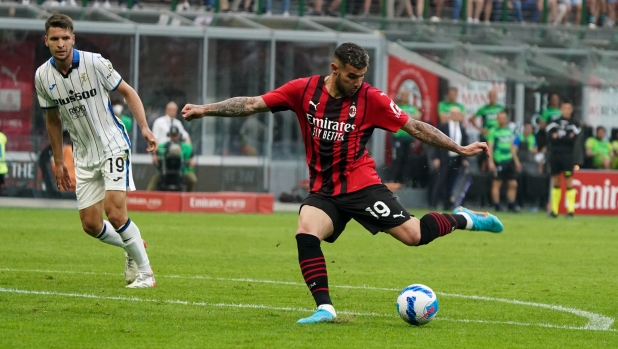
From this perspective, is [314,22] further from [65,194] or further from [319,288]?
[319,288]

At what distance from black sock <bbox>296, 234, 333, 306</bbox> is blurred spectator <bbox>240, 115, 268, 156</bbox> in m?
15.0

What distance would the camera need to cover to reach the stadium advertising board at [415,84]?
25.5m

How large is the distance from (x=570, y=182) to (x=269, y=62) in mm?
7114

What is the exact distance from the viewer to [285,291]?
959 centimetres

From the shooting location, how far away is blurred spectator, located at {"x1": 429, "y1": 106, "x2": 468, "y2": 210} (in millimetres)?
23219

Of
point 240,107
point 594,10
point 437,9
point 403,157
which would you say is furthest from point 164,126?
point 594,10

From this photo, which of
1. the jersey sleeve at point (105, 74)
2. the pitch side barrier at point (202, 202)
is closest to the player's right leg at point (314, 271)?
the jersey sleeve at point (105, 74)

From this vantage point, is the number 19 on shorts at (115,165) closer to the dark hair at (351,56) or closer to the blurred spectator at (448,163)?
the dark hair at (351,56)

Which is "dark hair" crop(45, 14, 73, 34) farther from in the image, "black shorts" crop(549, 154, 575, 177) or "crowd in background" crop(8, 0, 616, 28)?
"crowd in background" crop(8, 0, 616, 28)

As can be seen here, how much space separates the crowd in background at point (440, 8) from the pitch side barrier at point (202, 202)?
606cm

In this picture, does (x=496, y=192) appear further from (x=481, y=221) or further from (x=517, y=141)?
(x=481, y=221)

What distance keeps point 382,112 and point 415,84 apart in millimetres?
17828

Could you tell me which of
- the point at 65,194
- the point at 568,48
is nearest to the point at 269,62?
the point at 65,194

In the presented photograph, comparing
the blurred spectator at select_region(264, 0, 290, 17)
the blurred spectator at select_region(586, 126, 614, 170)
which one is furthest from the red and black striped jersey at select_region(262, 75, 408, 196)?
the blurred spectator at select_region(264, 0, 290, 17)
